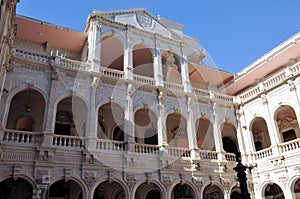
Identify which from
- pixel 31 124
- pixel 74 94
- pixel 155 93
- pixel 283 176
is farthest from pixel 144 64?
pixel 283 176

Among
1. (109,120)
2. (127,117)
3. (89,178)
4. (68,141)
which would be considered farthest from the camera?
(109,120)

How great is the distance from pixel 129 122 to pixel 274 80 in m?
9.55

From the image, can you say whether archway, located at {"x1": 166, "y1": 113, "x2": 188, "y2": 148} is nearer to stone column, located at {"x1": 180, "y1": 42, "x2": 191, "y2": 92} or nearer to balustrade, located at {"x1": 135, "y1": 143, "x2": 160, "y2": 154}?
stone column, located at {"x1": 180, "y1": 42, "x2": 191, "y2": 92}

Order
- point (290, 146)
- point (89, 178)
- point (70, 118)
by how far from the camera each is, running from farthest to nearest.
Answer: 1. point (70, 118)
2. point (290, 146)
3. point (89, 178)

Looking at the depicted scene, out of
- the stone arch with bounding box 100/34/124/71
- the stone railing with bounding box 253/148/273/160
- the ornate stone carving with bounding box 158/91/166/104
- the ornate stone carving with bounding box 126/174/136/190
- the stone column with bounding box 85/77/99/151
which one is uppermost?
the stone arch with bounding box 100/34/124/71

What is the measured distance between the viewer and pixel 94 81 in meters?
14.4

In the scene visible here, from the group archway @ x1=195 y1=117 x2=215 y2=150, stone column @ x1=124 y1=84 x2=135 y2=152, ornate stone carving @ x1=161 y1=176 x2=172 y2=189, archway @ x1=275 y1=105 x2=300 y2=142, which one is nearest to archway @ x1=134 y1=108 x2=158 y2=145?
stone column @ x1=124 y1=84 x2=135 y2=152

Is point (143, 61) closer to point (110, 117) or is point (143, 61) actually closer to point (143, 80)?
point (143, 80)

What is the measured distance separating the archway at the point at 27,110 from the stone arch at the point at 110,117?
3485 millimetres

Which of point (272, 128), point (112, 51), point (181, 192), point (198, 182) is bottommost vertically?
point (181, 192)

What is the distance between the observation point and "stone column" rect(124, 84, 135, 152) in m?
13.9

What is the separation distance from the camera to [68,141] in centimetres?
1334

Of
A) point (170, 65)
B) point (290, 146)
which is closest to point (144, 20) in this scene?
point (170, 65)

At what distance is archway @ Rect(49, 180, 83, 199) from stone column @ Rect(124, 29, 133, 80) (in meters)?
6.75
